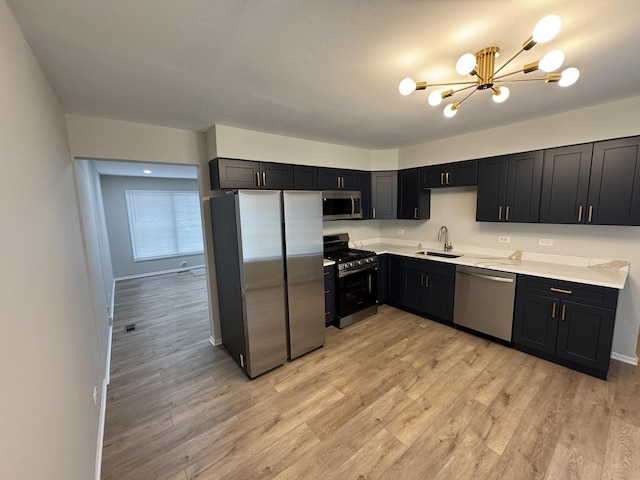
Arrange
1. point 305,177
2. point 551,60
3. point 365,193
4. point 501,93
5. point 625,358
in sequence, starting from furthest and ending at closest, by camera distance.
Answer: point 365,193
point 305,177
point 625,358
point 501,93
point 551,60

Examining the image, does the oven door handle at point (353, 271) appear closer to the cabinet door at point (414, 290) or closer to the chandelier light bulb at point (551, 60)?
the cabinet door at point (414, 290)

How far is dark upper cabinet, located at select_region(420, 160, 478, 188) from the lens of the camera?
3.46m

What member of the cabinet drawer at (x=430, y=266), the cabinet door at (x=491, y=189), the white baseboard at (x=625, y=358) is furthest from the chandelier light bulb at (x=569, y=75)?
the white baseboard at (x=625, y=358)

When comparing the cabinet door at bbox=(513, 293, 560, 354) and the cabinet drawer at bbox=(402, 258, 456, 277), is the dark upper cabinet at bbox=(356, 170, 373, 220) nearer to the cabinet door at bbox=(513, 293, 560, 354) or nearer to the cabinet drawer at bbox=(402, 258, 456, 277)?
the cabinet drawer at bbox=(402, 258, 456, 277)

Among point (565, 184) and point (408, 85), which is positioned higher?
point (408, 85)

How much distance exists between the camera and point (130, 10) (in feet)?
3.95

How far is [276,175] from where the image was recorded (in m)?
3.25

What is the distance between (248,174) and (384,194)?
2308mm

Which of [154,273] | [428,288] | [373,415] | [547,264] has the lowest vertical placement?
[373,415]

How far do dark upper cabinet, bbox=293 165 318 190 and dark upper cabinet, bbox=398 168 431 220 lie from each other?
1500mm

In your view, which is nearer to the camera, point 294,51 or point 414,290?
point 294,51

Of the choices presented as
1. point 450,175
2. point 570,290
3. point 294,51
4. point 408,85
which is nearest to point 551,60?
point 408,85

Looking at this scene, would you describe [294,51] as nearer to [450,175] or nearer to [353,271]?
[353,271]

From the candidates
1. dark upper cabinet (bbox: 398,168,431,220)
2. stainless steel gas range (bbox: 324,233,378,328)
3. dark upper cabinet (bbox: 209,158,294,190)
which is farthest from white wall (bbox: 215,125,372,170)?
stainless steel gas range (bbox: 324,233,378,328)
